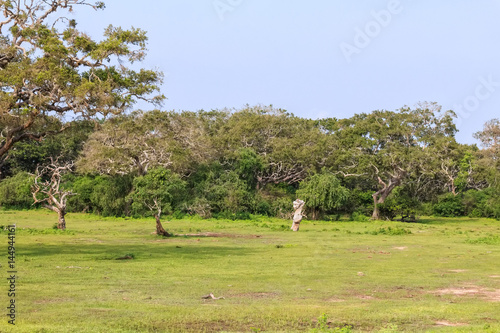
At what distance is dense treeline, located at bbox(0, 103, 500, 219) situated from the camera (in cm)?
4559

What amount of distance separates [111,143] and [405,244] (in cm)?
2623

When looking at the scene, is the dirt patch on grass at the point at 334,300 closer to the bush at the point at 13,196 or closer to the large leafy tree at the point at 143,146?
the large leafy tree at the point at 143,146

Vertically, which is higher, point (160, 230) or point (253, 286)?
point (160, 230)

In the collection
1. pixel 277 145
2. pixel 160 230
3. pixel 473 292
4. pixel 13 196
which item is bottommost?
pixel 473 292

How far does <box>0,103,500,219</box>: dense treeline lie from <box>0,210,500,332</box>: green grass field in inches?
763

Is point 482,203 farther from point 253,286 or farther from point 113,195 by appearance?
point 253,286

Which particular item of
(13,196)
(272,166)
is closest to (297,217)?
(272,166)

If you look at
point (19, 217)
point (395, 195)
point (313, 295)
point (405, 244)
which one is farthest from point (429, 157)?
point (313, 295)

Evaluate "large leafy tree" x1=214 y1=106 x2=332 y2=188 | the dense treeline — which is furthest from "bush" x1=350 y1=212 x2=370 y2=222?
"large leafy tree" x1=214 y1=106 x2=332 y2=188

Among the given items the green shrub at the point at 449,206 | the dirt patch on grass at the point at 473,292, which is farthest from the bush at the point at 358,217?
the dirt patch on grass at the point at 473,292

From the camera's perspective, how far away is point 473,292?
515 inches

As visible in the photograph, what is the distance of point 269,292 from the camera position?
12758 millimetres

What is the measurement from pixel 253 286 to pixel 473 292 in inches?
182

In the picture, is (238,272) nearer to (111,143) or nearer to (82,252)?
(82,252)
